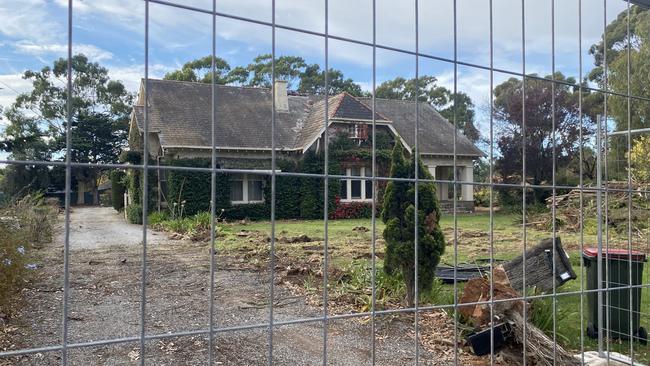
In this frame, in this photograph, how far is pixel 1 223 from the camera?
6.17 meters

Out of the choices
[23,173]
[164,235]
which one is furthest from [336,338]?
[164,235]

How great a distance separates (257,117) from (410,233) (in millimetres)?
13944

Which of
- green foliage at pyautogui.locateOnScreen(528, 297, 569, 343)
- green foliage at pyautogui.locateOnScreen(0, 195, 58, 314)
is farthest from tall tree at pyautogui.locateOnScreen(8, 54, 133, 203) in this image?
green foliage at pyautogui.locateOnScreen(528, 297, 569, 343)

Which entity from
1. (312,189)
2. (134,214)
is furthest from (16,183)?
(312,189)

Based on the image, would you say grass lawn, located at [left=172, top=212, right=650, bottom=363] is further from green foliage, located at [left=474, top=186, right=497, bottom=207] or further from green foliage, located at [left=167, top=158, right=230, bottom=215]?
green foliage, located at [left=474, top=186, right=497, bottom=207]

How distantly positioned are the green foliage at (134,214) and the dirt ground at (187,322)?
6258mm

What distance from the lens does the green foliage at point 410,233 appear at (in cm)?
469

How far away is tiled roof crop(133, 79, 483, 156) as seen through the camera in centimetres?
1478

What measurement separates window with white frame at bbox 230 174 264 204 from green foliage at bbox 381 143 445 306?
13.7m

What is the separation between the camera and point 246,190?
60.8ft

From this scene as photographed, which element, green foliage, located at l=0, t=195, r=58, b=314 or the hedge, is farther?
the hedge

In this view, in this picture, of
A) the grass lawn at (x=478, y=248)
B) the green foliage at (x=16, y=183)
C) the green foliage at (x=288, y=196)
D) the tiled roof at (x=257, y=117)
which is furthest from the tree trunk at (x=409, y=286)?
the green foliage at (x=288, y=196)

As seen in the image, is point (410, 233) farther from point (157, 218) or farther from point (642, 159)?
point (157, 218)

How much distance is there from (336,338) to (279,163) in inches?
551
